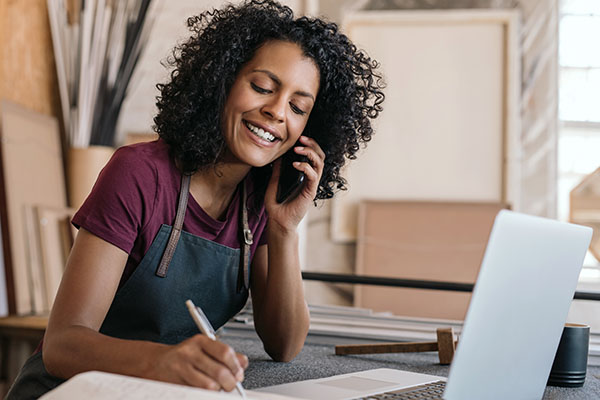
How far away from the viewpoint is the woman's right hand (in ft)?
2.60

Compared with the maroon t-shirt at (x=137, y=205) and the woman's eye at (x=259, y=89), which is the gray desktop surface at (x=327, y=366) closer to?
the maroon t-shirt at (x=137, y=205)

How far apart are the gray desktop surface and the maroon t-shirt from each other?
0.28m

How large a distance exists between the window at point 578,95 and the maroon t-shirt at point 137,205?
9.98 feet

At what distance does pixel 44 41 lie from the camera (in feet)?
10.3

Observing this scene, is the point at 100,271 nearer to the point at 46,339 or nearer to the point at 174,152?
the point at 46,339

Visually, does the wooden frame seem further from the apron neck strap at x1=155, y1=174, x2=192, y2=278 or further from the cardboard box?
the apron neck strap at x1=155, y1=174, x2=192, y2=278

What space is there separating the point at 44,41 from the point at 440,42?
222cm

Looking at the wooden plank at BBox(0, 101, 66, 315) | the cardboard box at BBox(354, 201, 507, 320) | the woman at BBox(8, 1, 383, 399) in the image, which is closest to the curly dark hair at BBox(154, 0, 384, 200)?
the woman at BBox(8, 1, 383, 399)

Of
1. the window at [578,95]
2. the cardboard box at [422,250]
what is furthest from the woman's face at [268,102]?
the window at [578,95]

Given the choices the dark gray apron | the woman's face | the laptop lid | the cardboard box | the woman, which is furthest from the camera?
the cardboard box

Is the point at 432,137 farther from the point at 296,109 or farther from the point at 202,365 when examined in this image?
the point at 202,365

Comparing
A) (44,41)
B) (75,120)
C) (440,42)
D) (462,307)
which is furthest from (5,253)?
(440,42)

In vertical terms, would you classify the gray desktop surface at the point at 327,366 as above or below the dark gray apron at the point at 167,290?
below

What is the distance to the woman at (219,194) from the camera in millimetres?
1092
